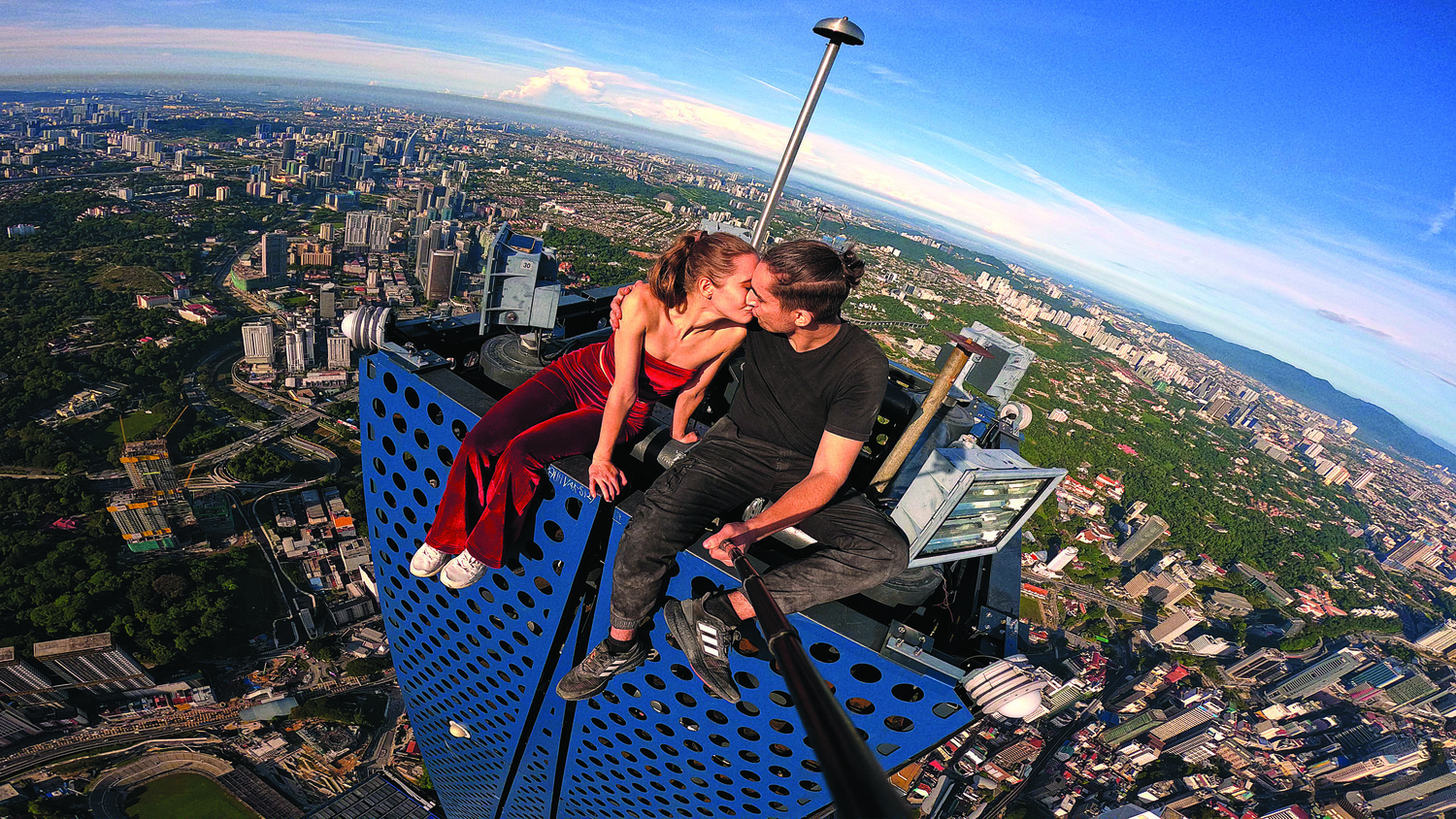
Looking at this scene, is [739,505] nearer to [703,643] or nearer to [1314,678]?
[703,643]

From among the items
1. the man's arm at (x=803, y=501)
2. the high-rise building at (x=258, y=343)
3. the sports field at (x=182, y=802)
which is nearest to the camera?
the man's arm at (x=803, y=501)

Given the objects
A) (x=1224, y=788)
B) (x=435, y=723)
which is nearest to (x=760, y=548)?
(x=435, y=723)

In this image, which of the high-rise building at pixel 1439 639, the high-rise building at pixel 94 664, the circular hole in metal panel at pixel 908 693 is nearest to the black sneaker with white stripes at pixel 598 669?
the circular hole in metal panel at pixel 908 693

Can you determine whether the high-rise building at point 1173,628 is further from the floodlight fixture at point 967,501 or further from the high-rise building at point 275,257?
the high-rise building at point 275,257

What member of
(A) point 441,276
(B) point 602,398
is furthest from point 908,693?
(A) point 441,276

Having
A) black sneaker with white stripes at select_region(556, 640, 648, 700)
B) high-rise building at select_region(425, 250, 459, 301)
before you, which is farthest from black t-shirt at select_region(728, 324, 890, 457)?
high-rise building at select_region(425, 250, 459, 301)

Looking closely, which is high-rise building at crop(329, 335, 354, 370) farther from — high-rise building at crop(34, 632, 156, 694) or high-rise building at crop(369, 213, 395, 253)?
high-rise building at crop(34, 632, 156, 694)

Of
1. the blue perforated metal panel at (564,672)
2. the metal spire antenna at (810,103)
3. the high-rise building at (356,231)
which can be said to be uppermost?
the metal spire antenna at (810,103)

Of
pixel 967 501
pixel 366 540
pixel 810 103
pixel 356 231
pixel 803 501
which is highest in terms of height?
pixel 810 103
